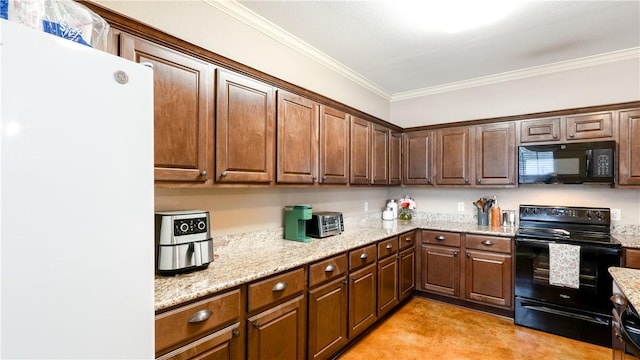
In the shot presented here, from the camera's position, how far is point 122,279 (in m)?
0.95

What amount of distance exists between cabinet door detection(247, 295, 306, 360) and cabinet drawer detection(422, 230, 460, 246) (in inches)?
80.8

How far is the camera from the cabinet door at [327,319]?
6.77ft

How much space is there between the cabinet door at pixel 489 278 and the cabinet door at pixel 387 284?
82cm

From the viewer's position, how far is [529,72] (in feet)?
11.5

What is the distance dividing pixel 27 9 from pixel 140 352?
109 cm

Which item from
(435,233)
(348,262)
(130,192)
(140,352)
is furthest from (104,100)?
(435,233)

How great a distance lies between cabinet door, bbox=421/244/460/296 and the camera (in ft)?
11.1

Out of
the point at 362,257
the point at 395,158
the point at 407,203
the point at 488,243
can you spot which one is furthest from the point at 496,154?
the point at 362,257

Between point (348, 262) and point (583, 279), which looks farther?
point (583, 279)

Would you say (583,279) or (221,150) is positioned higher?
(221,150)

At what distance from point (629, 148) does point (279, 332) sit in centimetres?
345

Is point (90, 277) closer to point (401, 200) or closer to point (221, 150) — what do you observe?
point (221, 150)

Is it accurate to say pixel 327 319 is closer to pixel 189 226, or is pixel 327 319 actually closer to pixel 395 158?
pixel 189 226

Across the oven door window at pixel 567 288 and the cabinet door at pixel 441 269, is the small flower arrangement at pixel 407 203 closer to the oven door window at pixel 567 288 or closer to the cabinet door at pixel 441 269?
the cabinet door at pixel 441 269
